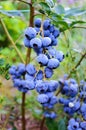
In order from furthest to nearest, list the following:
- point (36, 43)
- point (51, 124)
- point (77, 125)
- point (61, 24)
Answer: point (51, 124) < point (77, 125) < point (61, 24) < point (36, 43)

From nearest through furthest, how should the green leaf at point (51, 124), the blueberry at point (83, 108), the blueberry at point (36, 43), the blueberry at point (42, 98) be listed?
the blueberry at point (36, 43) → the blueberry at point (42, 98) → the blueberry at point (83, 108) → the green leaf at point (51, 124)

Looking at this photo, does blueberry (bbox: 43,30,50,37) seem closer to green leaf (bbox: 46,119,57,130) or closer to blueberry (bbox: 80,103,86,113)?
blueberry (bbox: 80,103,86,113)

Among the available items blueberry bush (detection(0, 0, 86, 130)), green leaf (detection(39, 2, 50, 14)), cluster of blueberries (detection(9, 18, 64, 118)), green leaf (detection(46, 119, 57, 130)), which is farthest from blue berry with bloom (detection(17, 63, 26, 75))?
green leaf (detection(46, 119, 57, 130))

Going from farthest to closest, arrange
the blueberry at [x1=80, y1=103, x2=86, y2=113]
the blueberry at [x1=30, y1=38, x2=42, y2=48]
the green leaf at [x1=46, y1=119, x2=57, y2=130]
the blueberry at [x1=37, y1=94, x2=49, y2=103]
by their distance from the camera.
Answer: the green leaf at [x1=46, y1=119, x2=57, y2=130]
the blueberry at [x1=80, y1=103, x2=86, y2=113]
the blueberry at [x1=37, y1=94, x2=49, y2=103]
the blueberry at [x1=30, y1=38, x2=42, y2=48]

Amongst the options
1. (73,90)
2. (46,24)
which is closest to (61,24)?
(46,24)

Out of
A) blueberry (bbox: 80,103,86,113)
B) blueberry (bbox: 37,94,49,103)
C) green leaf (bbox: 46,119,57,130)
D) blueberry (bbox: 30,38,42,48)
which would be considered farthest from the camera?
green leaf (bbox: 46,119,57,130)

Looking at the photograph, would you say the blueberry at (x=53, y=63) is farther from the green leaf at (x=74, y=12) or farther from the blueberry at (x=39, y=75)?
the green leaf at (x=74, y=12)

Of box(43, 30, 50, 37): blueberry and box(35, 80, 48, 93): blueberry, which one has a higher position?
box(43, 30, 50, 37): blueberry

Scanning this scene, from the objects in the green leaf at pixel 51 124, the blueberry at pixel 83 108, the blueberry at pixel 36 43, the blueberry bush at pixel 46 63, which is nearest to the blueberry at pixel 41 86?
the blueberry bush at pixel 46 63

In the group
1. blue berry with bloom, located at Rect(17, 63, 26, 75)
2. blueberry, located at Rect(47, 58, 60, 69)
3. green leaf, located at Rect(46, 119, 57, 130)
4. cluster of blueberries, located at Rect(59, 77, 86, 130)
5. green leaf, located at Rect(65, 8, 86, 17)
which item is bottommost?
green leaf, located at Rect(46, 119, 57, 130)

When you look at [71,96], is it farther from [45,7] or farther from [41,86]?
[45,7]

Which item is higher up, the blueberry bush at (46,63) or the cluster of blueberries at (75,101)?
the blueberry bush at (46,63)

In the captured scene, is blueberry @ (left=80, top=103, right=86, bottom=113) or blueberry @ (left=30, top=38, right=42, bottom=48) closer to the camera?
blueberry @ (left=30, top=38, right=42, bottom=48)
